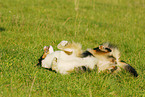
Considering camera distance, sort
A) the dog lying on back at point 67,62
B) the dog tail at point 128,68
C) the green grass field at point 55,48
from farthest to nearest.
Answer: the dog tail at point 128,68
the dog lying on back at point 67,62
the green grass field at point 55,48

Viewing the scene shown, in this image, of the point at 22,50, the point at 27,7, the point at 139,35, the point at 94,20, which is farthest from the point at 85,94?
the point at 27,7

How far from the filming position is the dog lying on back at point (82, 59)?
325 cm

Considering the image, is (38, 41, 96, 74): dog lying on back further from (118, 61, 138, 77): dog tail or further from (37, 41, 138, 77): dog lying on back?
(118, 61, 138, 77): dog tail

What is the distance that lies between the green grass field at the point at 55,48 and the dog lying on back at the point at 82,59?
0.38ft

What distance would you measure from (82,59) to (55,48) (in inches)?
52.2

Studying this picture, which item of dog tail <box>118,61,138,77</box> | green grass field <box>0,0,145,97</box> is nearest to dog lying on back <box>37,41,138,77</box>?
dog tail <box>118,61,138,77</box>

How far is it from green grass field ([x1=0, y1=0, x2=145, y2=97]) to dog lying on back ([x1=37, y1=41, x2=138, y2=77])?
0.11 meters

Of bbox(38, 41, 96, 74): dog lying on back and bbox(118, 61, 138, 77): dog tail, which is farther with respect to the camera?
bbox(118, 61, 138, 77): dog tail

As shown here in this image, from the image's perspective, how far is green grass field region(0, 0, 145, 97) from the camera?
2957 mm

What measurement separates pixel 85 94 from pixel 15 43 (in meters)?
2.36

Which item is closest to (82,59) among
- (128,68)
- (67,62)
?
(67,62)

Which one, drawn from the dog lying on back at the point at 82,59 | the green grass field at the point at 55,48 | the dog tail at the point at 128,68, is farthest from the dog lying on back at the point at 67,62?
the dog tail at the point at 128,68

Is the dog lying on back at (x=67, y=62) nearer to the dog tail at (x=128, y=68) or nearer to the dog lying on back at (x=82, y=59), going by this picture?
the dog lying on back at (x=82, y=59)

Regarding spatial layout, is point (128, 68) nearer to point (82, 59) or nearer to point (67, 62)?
point (82, 59)
